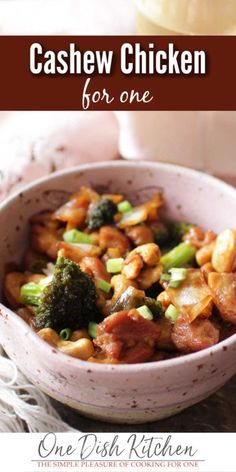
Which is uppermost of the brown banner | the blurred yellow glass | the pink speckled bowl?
the blurred yellow glass

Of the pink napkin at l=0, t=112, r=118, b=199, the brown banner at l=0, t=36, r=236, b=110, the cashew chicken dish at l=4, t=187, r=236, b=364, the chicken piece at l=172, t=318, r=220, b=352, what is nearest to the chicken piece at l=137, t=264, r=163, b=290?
the cashew chicken dish at l=4, t=187, r=236, b=364

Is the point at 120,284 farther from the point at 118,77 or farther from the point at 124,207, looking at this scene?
the point at 118,77

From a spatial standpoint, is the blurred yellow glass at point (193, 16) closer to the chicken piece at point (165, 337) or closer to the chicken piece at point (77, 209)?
the chicken piece at point (77, 209)

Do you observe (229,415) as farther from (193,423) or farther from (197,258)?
(197,258)

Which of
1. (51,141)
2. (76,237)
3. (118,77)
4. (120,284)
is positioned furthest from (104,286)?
(51,141)

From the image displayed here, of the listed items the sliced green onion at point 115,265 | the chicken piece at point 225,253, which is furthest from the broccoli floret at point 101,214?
the chicken piece at point 225,253

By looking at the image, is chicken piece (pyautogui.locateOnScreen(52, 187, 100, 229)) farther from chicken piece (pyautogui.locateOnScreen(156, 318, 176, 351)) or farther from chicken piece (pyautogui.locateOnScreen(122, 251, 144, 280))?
chicken piece (pyautogui.locateOnScreen(156, 318, 176, 351))
